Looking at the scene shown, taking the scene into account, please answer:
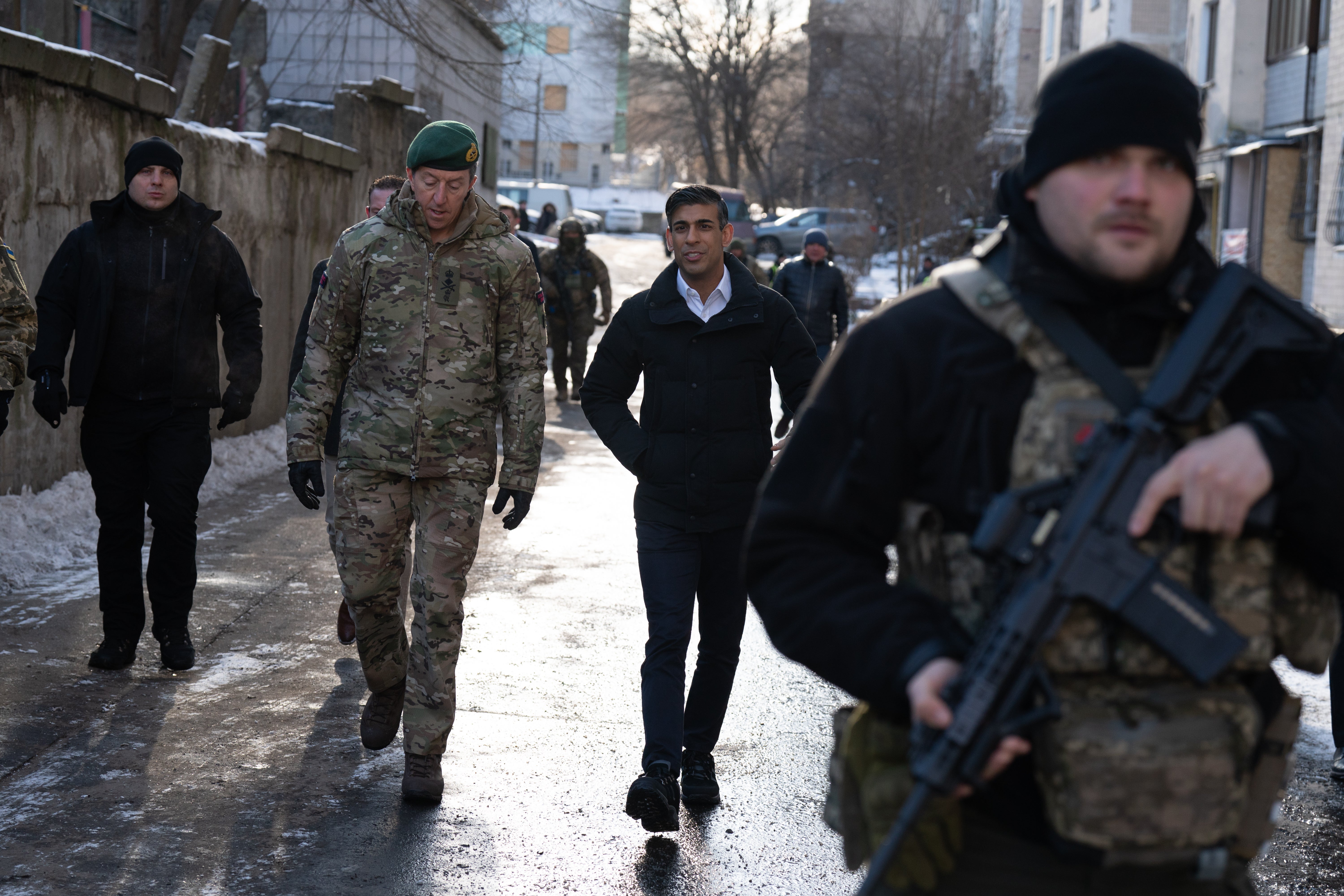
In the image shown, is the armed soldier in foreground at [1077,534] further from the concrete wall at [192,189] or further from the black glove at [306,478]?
the concrete wall at [192,189]

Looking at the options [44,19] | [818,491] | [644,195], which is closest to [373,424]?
[818,491]

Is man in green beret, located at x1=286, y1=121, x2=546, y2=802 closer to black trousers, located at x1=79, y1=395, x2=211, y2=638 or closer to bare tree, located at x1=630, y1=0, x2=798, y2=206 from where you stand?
black trousers, located at x1=79, y1=395, x2=211, y2=638

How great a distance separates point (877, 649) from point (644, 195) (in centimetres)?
8121

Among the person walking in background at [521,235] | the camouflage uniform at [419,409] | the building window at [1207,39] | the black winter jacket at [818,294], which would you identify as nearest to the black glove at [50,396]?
the camouflage uniform at [419,409]

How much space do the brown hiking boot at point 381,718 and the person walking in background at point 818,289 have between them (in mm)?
8148

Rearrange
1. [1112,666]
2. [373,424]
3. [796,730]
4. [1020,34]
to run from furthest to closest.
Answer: [1020,34]
[796,730]
[373,424]
[1112,666]

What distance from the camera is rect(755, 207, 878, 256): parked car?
33.3m

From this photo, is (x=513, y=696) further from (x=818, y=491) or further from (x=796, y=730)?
(x=818, y=491)

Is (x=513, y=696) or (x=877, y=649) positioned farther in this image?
(x=513, y=696)

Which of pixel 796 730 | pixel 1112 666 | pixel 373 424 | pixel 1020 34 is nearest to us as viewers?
pixel 1112 666

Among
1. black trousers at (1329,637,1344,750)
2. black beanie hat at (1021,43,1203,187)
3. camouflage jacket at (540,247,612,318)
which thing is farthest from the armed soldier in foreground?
camouflage jacket at (540,247,612,318)

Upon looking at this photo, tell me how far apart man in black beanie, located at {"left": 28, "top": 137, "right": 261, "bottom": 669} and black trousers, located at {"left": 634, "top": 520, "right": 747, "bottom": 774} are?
218 cm

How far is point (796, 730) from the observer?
5566mm

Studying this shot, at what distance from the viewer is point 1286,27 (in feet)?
70.2
